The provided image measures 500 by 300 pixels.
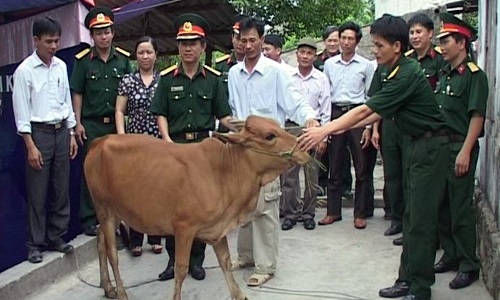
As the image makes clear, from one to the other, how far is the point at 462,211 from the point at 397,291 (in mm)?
783

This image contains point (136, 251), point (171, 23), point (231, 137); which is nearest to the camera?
point (231, 137)

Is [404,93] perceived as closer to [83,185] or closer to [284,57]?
[83,185]

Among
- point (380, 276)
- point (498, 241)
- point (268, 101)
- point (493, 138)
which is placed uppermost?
point (268, 101)

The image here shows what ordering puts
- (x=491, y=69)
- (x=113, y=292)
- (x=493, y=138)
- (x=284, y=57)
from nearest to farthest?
(x=113, y=292), (x=493, y=138), (x=491, y=69), (x=284, y=57)

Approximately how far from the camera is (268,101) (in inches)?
217

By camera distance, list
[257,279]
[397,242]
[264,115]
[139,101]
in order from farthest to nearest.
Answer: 1. [397,242]
2. [139,101]
3. [264,115]
4. [257,279]

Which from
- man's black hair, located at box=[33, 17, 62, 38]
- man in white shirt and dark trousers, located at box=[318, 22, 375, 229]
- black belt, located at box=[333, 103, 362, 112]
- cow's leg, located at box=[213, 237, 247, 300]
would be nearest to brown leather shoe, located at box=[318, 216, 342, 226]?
man in white shirt and dark trousers, located at box=[318, 22, 375, 229]

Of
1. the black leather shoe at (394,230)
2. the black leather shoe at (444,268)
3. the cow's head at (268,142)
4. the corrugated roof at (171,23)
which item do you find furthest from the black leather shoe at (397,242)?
the corrugated roof at (171,23)

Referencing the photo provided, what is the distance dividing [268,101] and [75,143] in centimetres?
172

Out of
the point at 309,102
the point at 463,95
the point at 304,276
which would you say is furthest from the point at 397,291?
the point at 309,102

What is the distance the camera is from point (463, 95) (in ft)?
16.5

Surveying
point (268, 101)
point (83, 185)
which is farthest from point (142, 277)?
point (268, 101)

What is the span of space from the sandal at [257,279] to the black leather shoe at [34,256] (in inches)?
67.1

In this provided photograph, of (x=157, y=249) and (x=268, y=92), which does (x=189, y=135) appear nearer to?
(x=268, y=92)
